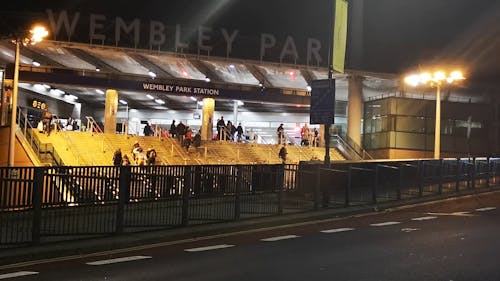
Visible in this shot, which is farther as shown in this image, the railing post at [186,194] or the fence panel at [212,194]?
the fence panel at [212,194]

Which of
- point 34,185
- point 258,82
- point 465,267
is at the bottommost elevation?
point 465,267

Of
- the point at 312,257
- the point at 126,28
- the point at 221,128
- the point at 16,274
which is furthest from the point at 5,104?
the point at 312,257

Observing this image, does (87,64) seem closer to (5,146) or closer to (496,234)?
(5,146)

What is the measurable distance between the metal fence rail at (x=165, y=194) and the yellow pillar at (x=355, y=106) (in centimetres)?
2178

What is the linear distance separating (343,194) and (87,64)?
26.0 meters

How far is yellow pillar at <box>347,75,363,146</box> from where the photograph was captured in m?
41.0

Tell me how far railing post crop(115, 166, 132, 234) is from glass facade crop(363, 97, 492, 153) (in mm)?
34073

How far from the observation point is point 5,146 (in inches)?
1077

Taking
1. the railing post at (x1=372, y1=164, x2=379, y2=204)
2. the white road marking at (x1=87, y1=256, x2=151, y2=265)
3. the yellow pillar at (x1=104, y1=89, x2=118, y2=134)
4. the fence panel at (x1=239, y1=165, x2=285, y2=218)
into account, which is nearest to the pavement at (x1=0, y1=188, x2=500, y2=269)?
the fence panel at (x1=239, y1=165, x2=285, y2=218)

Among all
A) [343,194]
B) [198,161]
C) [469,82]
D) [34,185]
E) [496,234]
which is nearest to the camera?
[34,185]

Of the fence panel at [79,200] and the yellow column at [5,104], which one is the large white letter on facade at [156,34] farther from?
the fence panel at [79,200]

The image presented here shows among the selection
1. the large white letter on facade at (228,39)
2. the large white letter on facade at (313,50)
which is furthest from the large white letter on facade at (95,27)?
the large white letter on facade at (313,50)

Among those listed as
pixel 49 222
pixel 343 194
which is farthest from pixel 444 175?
pixel 49 222

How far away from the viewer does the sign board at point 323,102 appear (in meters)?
16.6
